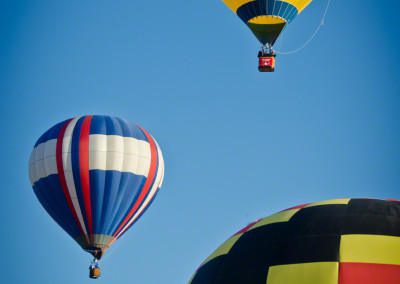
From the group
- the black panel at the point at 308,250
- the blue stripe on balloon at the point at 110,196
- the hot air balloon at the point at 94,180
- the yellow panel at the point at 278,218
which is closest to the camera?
the black panel at the point at 308,250

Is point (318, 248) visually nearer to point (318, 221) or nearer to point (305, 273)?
point (305, 273)

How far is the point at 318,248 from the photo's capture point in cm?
1198

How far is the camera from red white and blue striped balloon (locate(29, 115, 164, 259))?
2381 centimetres

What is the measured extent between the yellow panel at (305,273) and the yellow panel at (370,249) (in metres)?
0.23

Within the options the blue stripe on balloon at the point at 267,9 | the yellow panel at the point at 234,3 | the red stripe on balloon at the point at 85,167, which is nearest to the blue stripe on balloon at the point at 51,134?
the red stripe on balloon at the point at 85,167

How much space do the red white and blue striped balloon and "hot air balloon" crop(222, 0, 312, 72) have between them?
4038 millimetres

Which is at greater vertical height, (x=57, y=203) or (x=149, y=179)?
(x=149, y=179)

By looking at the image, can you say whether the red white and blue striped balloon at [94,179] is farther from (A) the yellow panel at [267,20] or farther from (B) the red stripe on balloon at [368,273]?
(B) the red stripe on balloon at [368,273]

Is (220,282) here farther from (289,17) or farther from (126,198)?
(289,17)

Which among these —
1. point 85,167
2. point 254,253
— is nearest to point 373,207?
point 254,253

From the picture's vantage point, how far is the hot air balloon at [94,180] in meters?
23.8

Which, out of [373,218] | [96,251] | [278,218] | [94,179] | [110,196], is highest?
[373,218]

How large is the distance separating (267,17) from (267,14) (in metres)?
0.09

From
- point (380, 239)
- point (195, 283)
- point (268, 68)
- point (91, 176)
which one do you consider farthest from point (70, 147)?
point (380, 239)
